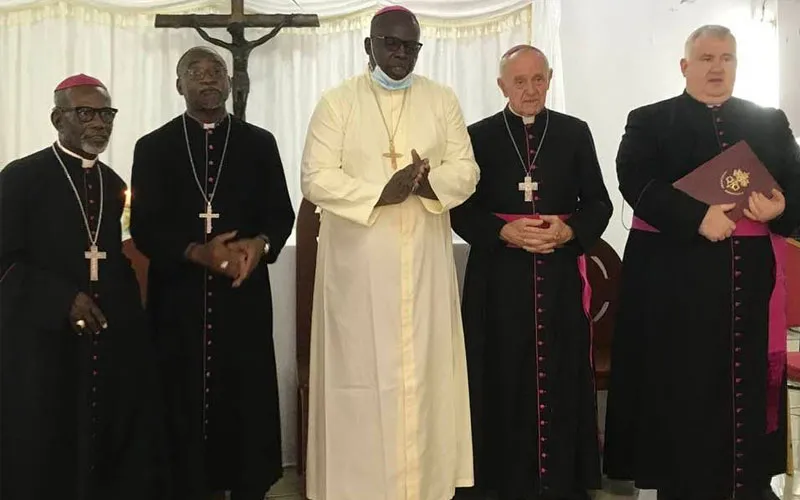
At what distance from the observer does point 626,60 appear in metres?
5.71

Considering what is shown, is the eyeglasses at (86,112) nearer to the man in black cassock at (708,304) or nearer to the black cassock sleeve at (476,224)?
the black cassock sleeve at (476,224)

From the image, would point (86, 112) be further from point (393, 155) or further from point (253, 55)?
point (253, 55)

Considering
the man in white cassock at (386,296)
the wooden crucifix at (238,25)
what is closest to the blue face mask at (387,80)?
the man in white cassock at (386,296)

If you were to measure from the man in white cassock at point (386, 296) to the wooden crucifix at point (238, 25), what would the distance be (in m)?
1.73

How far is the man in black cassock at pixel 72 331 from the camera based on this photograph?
2.44 meters

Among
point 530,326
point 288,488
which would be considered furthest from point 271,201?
point 288,488

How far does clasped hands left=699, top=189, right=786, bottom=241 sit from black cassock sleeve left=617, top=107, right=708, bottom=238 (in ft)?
0.10

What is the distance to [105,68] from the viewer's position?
189 inches

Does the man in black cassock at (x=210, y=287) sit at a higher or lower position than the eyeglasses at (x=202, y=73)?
lower

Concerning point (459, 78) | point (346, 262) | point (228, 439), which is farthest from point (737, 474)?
point (459, 78)

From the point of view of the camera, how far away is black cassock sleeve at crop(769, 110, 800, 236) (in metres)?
2.96

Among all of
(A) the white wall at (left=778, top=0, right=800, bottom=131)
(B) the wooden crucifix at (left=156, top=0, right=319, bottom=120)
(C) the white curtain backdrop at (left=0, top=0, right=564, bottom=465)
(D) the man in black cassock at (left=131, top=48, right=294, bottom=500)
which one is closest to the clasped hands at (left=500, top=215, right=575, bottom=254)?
(D) the man in black cassock at (left=131, top=48, right=294, bottom=500)

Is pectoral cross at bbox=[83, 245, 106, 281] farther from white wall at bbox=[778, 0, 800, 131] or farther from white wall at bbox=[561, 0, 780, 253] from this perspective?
white wall at bbox=[778, 0, 800, 131]

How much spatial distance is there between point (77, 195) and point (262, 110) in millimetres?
2647
